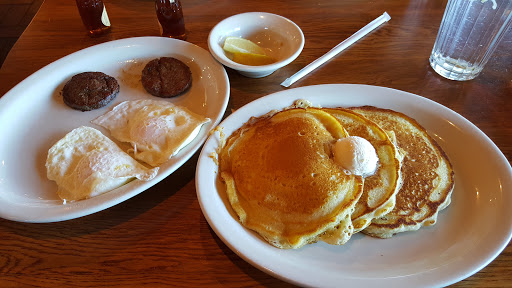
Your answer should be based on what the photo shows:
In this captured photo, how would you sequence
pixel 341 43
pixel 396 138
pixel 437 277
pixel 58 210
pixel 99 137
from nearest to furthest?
pixel 437 277 → pixel 58 210 → pixel 396 138 → pixel 99 137 → pixel 341 43

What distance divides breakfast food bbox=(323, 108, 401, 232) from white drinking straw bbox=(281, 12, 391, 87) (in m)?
0.53

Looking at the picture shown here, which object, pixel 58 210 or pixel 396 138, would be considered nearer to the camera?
pixel 58 210

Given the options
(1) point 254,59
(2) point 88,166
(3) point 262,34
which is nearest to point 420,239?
(1) point 254,59

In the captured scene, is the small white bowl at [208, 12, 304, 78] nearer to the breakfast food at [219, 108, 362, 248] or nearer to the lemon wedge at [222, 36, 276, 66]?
the lemon wedge at [222, 36, 276, 66]

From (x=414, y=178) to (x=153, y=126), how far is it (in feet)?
3.92

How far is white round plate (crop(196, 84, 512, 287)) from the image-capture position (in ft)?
3.49

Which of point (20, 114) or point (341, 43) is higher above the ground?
point (341, 43)

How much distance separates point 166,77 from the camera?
187 centimetres

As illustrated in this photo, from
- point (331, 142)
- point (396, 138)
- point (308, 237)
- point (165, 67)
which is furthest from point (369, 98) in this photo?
point (165, 67)

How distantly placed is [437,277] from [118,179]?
1228mm

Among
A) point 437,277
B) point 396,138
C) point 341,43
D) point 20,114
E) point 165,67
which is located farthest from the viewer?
point 341,43

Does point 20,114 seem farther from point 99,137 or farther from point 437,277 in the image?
point 437,277

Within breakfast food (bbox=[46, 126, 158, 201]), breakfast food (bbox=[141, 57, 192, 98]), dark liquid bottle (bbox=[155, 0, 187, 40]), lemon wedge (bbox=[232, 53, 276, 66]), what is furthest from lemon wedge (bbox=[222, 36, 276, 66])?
breakfast food (bbox=[46, 126, 158, 201])

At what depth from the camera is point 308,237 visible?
1.14 m
